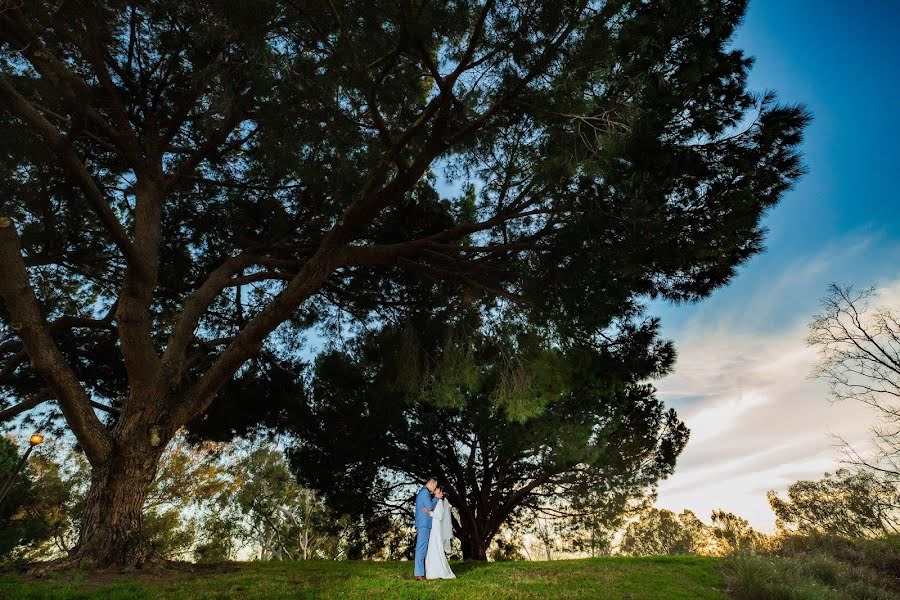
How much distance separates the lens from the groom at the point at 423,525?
633cm

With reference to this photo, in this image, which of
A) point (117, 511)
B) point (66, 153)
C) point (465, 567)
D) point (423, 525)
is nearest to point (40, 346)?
point (117, 511)

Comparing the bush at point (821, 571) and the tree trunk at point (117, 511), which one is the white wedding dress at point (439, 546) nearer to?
the tree trunk at point (117, 511)

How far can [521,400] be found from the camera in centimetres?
658

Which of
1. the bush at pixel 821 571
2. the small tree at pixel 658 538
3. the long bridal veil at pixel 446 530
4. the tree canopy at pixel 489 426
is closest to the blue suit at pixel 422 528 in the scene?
the long bridal veil at pixel 446 530

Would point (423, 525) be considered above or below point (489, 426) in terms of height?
below

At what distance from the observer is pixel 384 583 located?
17.9 ft

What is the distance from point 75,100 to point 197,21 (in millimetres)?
1659

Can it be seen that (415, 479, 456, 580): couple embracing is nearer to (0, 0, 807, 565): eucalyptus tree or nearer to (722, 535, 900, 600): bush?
(0, 0, 807, 565): eucalyptus tree

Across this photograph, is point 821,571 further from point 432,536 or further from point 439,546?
point 432,536

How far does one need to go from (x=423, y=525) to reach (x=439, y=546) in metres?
0.37

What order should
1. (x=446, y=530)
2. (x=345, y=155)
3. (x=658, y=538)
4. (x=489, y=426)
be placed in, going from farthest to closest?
(x=658, y=538) < (x=489, y=426) < (x=446, y=530) < (x=345, y=155)

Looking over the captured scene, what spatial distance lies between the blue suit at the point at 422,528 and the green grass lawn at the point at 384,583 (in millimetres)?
225

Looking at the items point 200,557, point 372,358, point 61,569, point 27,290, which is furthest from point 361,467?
point 200,557

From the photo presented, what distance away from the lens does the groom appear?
633cm
